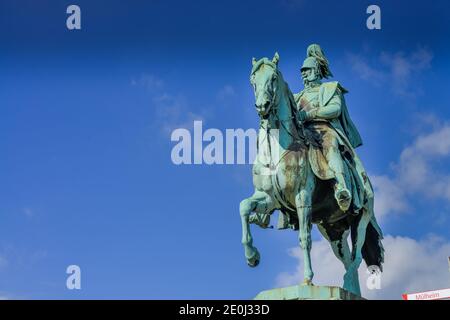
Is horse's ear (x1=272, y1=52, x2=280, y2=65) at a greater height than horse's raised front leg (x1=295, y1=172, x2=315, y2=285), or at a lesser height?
greater

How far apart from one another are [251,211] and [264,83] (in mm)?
1857

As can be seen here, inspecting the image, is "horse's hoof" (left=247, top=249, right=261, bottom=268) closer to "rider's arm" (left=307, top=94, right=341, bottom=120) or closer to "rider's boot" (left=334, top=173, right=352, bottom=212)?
"rider's boot" (left=334, top=173, right=352, bottom=212)

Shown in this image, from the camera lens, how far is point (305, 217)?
18406 mm

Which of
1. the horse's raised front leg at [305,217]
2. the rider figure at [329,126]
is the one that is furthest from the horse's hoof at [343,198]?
the horse's raised front leg at [305,217]

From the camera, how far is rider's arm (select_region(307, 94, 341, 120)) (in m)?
19.9

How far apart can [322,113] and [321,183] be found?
4.42ft

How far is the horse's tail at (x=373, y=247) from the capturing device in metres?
20.4

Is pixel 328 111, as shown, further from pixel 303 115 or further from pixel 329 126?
pixel 303 115

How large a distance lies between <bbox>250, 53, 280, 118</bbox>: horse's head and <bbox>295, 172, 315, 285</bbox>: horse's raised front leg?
4.30ft

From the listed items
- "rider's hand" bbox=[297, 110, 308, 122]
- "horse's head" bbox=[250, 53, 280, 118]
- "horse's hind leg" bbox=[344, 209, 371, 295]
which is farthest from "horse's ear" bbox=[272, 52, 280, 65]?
"horse's hind leg" bbox=[344, 209, 371, 295]

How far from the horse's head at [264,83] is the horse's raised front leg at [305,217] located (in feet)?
4.30

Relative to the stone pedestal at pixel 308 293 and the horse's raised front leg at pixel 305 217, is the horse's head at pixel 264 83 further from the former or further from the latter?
the stone pedestal at pixel 308 293
